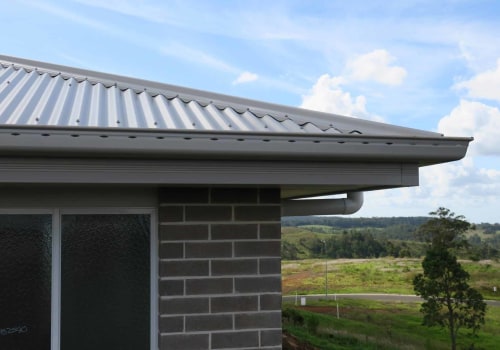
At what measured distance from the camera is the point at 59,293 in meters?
3.49

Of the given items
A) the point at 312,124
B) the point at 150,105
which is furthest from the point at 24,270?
the point at 312,124

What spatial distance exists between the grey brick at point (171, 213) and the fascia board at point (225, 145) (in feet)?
2.49

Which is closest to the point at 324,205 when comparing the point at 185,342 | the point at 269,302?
the point at 269,302

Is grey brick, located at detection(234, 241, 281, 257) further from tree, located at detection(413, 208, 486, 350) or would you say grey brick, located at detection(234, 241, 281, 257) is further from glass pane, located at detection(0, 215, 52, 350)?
tree, located at detection(413, 208, 486, 350)

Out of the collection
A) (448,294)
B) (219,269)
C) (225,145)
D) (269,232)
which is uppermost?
(225,145)

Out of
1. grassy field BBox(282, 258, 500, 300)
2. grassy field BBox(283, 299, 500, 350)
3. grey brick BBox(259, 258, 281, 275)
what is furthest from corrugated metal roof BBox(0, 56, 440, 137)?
grassy field BBox(282, 258, 500, 300)

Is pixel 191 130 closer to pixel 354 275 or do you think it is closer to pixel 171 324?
pixel 171 324

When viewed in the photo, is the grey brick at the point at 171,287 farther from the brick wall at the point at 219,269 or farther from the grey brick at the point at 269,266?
the grey brick at the point at 269,266

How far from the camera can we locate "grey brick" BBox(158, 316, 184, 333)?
3508mm

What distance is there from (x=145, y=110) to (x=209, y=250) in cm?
106

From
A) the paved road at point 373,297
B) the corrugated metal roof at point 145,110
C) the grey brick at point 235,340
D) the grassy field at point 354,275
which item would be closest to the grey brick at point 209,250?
the grey brick at point 235,340

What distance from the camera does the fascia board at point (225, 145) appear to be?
2650mm

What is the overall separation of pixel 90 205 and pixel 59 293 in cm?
62

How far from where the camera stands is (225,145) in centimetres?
282
